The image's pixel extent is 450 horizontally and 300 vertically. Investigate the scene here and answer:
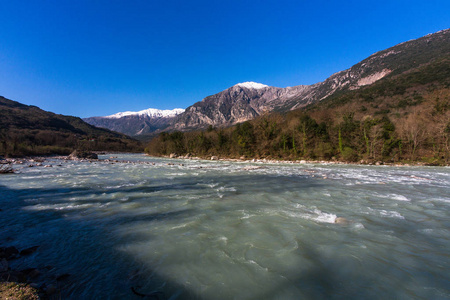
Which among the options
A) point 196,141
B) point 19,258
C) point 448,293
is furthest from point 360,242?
point 196,141

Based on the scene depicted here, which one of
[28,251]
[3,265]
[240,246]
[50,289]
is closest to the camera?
[50,289]

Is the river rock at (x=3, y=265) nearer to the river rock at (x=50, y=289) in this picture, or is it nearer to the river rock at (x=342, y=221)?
the river rock at (x=50, y=289)

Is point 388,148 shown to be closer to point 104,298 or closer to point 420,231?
point 420,231

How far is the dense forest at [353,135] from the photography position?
2686 centimetres

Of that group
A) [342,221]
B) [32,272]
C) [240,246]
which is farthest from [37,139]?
[342,221]

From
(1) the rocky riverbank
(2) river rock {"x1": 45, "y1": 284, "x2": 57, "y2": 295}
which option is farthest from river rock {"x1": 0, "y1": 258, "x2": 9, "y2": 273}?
(2) river rock {"x1": 45, "y1": 284, "x2": 57, "y2": 295}

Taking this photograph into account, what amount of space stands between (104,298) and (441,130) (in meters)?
37.9

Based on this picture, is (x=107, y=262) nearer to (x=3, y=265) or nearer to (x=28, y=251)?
(x=3, y=265)

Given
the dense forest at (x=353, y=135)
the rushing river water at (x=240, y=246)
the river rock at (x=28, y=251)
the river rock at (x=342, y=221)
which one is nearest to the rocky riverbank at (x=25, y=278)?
the river rock at (x=28, y=251)

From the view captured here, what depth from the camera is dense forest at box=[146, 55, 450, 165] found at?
1057 inches

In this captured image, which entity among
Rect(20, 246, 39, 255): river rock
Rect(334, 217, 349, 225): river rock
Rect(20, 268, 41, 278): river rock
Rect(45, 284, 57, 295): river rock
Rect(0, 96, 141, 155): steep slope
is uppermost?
Rect(0, 96, 141, 155): steep slope

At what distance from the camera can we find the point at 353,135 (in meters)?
31.3

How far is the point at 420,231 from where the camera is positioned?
15.7 ft

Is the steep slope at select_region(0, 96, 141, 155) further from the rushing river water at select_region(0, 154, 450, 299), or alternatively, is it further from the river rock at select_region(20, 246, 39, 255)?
the river rock at select_region(20, 246, 39, 255)
